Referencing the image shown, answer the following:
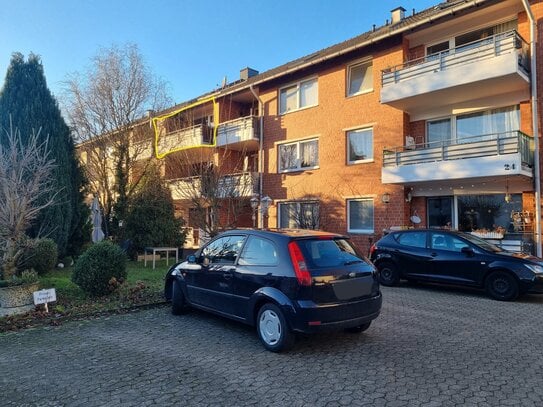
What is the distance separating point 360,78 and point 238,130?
6.81 metres

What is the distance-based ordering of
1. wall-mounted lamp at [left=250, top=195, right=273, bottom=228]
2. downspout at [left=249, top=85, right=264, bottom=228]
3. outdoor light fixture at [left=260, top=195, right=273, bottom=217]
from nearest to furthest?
wall-mounted lamp at [left=250, top=195, right=273, bottom=228], outdoor light fixture at [left=260, top=195, right=273, bottom=217], downspout at [left=249, top=85, right=264, bottom=228]

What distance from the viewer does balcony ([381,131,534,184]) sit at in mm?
12219

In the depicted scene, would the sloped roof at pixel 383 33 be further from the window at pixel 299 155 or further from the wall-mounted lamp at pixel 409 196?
the wall-mounted lamp at pixel 409 196

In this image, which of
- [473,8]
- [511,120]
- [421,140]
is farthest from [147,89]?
[511,120]

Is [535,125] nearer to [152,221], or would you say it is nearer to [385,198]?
[385,198]

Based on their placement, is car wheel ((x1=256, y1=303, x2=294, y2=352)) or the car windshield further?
the car windshield

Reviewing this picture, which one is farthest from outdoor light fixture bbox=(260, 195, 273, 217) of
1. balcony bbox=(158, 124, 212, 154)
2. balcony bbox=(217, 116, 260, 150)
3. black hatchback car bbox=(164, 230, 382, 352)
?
Answer: black hatchback car bbox=(164, 230, 382, 352)

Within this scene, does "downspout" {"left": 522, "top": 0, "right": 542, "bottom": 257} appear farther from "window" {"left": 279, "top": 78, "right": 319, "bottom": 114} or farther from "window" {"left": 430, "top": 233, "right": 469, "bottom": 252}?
"window" {"left": 279, "top": 78, "right": 319, "bottom": 114}

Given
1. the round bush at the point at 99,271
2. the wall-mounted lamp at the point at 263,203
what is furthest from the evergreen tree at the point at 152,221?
the round bush at the point at 99,271

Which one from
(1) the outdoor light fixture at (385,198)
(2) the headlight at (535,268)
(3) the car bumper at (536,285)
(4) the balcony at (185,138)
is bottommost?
(3) the car bumper at (536,285)

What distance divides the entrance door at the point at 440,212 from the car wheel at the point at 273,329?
37.3 ft

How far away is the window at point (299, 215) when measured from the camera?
18.1 meters

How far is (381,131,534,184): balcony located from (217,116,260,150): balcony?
25.4 feet

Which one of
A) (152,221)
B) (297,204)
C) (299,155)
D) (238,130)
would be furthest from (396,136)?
(152,221)
